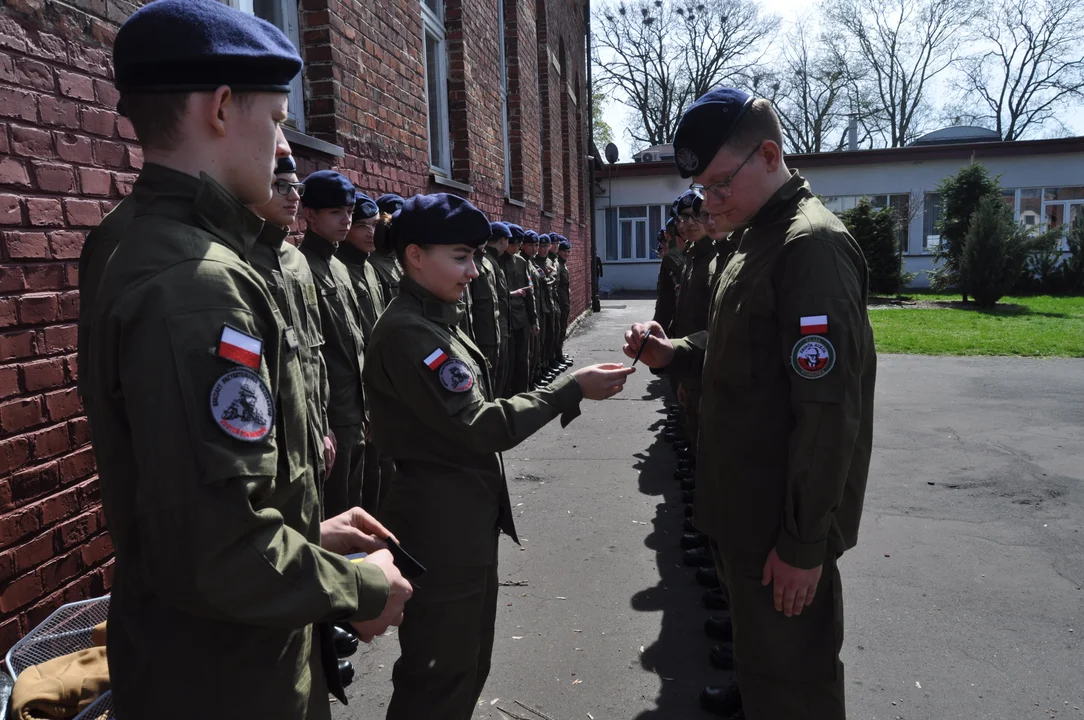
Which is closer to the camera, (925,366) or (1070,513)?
(1070,513)

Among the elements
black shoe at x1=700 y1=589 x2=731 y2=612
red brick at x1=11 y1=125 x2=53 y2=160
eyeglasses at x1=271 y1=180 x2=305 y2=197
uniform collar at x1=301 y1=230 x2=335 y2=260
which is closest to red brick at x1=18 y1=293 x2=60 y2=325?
red brick at x1=11 y1=125 x2=53 y2=160

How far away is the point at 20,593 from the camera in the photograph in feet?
8.31

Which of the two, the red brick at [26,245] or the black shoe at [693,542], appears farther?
the black shoe at [693,542]

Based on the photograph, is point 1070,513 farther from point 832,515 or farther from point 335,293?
point 335,293

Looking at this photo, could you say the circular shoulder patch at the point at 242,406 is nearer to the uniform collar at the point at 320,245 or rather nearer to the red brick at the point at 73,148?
the red brick at the point at 73,148

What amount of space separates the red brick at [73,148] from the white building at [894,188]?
2714 centimetres

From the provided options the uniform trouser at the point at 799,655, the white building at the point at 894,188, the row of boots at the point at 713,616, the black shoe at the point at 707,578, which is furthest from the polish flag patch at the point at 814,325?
the white building at the point at 894,188

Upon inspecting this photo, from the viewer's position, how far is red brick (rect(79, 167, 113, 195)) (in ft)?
9.40

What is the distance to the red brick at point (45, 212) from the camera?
261cm

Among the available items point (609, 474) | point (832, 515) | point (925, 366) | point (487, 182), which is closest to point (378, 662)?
point (832, 515)

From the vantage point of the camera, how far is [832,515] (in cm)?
211

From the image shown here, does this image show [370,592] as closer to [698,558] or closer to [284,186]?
[284,186]

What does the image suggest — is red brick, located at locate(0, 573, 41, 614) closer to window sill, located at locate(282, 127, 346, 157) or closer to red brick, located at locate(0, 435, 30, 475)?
red brick, located at locate(0, 435, 30, 475)

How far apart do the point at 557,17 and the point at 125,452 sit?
17.4 m
